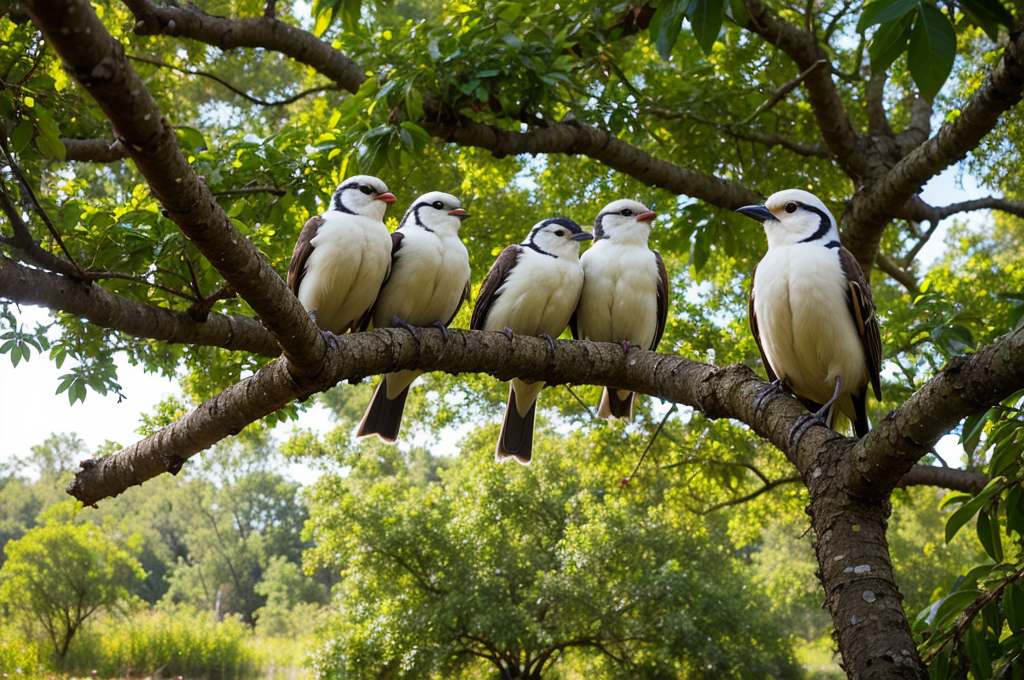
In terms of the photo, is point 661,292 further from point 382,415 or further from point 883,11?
point 883,11

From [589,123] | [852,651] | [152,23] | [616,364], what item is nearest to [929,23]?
[852,651]

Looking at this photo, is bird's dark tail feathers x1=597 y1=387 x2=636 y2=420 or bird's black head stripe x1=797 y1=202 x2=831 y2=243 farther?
bird's dark tail feathers x1=597 y1=387 x2=636 y2=420

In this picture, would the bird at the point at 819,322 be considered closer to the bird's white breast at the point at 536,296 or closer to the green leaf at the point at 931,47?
the bird's white breast at the point at 536,296

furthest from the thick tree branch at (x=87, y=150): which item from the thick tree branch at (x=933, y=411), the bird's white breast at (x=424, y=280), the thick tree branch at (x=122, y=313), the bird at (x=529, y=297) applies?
the thick tree branch at (x=933, y=411)

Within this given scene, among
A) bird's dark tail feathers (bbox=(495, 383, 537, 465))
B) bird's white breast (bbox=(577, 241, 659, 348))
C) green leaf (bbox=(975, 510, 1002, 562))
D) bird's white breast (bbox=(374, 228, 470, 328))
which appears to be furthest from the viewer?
bird's white breast (bbox=(577, 241, 659, 348))

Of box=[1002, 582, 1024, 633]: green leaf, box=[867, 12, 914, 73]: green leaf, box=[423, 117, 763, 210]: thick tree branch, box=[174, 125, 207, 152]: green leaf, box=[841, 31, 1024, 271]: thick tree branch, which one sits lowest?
box=[1002, 582, 1024, 633]: green leaf

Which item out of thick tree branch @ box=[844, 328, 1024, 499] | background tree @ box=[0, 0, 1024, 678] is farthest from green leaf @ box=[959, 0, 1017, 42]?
thick tree branch @ box=[844, 328, 1024, 499]

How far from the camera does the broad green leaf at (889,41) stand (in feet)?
4.20

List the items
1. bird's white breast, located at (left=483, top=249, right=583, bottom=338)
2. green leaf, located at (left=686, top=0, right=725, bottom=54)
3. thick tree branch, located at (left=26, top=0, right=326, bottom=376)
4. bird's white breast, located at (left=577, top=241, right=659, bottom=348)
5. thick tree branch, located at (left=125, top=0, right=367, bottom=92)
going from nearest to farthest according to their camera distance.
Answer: thick tree branch, located at (left=26, top=0, right=326, bottom=376)
green leaf, located at (left=686, top=0, right=725, bottom=54)
bird's white breast, located at (left=483, top=249, right=583, bottom=338)
bird's white breast, located at (left=577, top=241, right=659, bottom=348)
thick tree branch, located at (left=125, top=0, right=367, bottom=92)

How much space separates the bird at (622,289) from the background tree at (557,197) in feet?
1.80

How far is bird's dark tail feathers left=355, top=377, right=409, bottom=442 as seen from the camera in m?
3.65

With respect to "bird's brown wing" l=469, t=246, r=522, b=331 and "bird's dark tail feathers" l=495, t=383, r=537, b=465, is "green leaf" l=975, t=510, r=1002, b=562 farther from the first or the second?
"bird's brown wing" l=469, t=246, r=522, b=331

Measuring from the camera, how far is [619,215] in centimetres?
428

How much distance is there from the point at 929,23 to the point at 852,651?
4.56ft
